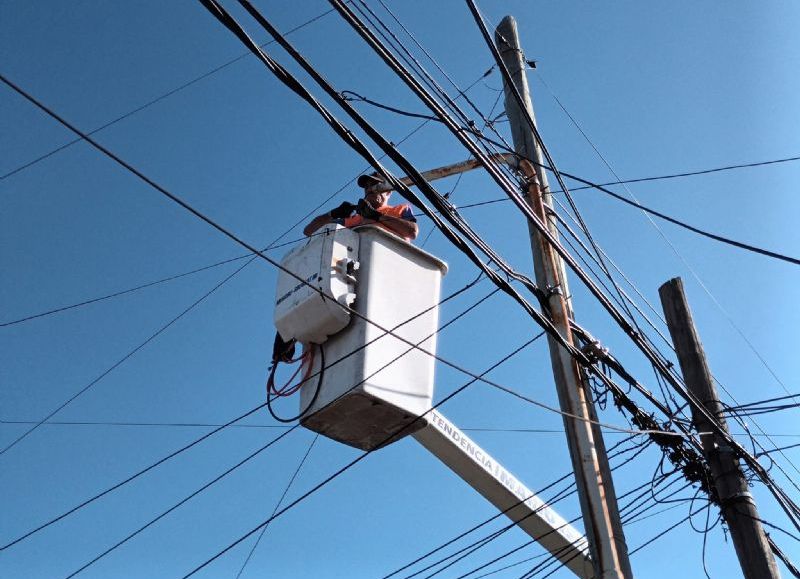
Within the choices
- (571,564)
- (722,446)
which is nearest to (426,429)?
(571,564)

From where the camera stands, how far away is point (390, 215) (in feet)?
19.1

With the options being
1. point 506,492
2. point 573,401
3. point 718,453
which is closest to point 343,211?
point 573,401

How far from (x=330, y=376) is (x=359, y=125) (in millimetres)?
1763

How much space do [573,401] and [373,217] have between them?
70.0 inches

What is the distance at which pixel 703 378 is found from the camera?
24.5ft

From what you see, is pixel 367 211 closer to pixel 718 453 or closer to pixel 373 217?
pixel 373 217

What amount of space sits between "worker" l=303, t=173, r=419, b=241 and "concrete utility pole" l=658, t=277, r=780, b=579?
2.96 m

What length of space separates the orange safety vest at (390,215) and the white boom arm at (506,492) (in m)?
1.36

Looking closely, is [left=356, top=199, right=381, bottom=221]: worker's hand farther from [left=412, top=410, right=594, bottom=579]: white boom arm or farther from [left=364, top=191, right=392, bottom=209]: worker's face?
[left=412, top=410, right=594, bottom=579]: white boom arm

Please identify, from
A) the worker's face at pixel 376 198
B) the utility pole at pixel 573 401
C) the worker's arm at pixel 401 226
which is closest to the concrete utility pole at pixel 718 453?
the utility pole at pixel 573 401

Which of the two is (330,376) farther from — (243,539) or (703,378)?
(703,378)

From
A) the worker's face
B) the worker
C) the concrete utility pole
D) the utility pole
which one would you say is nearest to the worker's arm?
the worker

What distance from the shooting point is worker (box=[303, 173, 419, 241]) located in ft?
18.8

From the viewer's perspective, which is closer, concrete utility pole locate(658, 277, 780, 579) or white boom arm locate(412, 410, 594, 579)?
white boom arm locate(412, 410, 594, 579)
